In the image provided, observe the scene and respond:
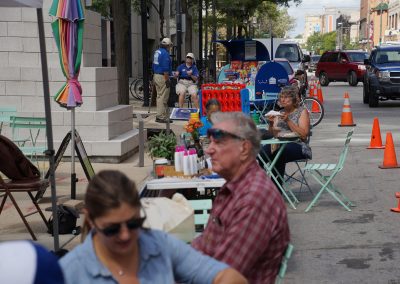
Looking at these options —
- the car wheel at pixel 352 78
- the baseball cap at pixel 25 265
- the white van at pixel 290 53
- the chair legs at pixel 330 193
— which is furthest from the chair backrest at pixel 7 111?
the car wheel at pixel 352 78

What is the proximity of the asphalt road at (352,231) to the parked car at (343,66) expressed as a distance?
28.8 m

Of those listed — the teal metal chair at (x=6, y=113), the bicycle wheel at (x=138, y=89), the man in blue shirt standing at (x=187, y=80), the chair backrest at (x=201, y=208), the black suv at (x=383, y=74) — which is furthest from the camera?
the bicycle wheel at (x=138, y=89)

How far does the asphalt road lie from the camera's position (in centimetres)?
652

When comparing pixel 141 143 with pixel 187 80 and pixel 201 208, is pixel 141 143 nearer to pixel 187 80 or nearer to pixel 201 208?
pixel 201 208

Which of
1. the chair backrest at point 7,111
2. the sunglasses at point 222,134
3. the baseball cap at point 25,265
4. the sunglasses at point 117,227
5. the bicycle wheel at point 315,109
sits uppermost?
the sunglasses at point 222,134

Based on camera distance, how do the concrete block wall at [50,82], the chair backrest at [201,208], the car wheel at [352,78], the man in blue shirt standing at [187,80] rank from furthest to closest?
the car wheel at [352,78], the man in blue shirt standing at [187,80], the concrete block wall at [50,82], the chair backrest at [201,208]

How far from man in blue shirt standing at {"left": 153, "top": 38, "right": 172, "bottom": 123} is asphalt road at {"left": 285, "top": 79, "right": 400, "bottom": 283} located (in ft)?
19.8

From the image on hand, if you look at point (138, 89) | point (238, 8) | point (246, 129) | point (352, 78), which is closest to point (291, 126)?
point (246, 129)

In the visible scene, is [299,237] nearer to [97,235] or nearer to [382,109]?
[97,235]

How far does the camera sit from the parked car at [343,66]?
41.8m

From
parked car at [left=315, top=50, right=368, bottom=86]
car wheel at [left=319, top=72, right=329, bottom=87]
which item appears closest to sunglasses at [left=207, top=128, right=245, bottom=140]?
parked car at [left=315, top=50, right=368, bottom=86]

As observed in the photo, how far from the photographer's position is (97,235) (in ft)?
8.88

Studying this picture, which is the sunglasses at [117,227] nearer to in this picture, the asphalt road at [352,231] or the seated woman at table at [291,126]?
the asphalt road at [352,231]

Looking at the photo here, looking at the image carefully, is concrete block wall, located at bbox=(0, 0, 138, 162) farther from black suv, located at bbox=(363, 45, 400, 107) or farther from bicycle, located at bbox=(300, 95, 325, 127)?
black suv, located at bbox=(363, 45, 400, 107)
